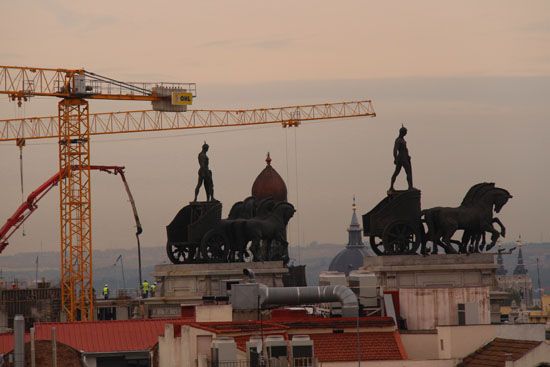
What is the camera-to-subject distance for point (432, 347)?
86.6 meters

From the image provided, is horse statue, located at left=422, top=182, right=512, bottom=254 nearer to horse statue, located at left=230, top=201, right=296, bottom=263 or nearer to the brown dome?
horse statue, located at left=230, top=201, right=296, bottom=263

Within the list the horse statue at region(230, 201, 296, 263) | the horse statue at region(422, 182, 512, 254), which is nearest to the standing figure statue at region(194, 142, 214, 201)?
the horse statue at region(230, 201, 296, 263)

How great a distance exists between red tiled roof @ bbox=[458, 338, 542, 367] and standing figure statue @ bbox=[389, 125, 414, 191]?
127ft

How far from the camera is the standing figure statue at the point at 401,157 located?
120 metres

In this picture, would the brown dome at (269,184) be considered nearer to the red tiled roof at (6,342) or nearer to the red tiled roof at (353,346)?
the red tiled roof at (6,342)

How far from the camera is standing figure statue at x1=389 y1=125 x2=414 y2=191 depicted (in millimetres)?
119500

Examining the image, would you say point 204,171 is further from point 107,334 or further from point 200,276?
point 107,334

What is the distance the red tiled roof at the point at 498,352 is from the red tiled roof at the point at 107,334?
37.5 m

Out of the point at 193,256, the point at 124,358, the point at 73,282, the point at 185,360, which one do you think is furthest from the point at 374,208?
the point at 73,282

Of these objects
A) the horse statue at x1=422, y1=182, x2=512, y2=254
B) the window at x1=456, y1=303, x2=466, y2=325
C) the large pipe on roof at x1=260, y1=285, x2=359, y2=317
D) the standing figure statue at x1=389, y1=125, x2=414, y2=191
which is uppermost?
the standing figure statue at x1=389, y1=125, x2=414, y2=191

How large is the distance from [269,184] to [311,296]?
9077cm

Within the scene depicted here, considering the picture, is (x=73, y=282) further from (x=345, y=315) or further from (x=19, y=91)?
(x=345, y=315)

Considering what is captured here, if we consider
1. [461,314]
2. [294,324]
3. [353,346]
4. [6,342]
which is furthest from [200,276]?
[353,346]

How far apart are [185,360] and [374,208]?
37.8 meters
